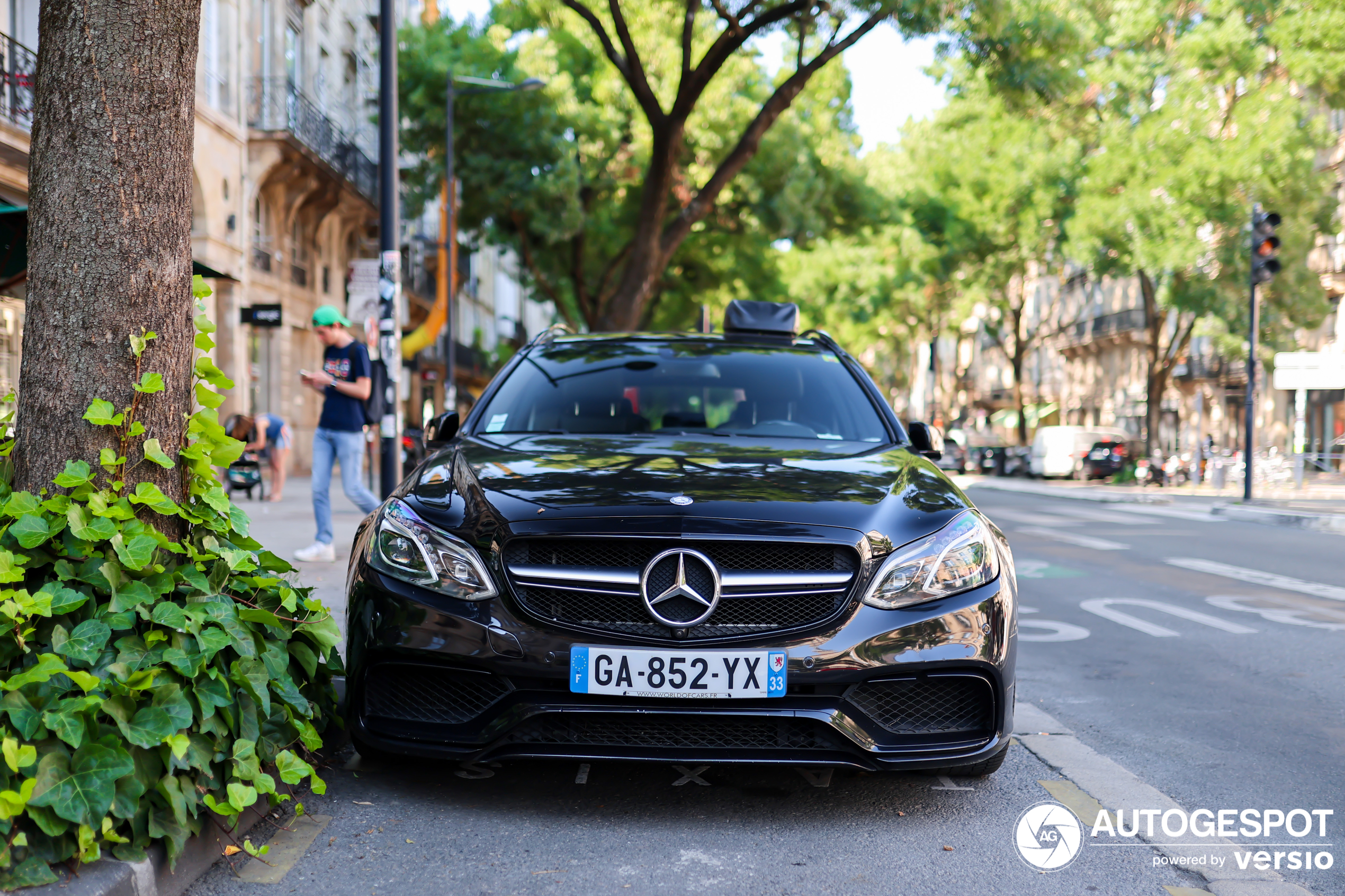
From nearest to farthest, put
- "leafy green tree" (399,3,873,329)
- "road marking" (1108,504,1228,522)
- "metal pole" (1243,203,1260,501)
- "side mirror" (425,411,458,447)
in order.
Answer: "side mirror" (425,411,458,447) < "road marking" (1108,504,1228,522) < "metal pole" (1243,203,1260,501) < "leafy green tree" (399,3,873,329)

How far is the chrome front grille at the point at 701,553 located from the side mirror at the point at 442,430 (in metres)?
1.42

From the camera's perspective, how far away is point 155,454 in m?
3.52

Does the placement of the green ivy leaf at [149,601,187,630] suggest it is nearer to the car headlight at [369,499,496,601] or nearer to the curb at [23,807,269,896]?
the curb at [23,807,269,896]

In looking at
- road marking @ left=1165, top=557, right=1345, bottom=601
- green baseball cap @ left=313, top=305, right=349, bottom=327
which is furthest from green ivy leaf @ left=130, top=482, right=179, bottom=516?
road marking @ left=1165, top=557, right=1345, bottom=601

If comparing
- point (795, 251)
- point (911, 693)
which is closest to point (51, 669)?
point (911, 693)

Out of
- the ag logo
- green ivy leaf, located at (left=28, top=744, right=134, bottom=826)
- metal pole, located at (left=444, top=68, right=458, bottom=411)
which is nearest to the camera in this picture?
green ivy leaf, located at (left=28, top=744, right=134, bottom=826)

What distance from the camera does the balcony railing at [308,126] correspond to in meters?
24.5

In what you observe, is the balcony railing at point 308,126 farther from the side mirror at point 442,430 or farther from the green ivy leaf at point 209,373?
the green ivy leaf at point 209,373

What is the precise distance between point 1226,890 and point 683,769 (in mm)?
1690

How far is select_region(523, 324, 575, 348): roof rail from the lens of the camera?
5.62 meters

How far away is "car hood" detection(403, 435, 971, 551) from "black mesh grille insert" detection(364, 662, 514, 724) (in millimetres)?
415

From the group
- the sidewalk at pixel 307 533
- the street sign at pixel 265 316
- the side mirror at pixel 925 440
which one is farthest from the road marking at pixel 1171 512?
the side mirror at pixel 925 440

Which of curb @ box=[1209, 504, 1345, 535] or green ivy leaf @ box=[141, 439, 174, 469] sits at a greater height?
green ivy leaf @ box=[141, 439, 174, 469]

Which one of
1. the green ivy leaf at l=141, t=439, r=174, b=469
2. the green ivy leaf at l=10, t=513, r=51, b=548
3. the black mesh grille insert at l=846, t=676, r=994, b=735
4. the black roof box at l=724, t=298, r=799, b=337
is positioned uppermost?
the black roof box at l=724, t=298, r=799, b=337
